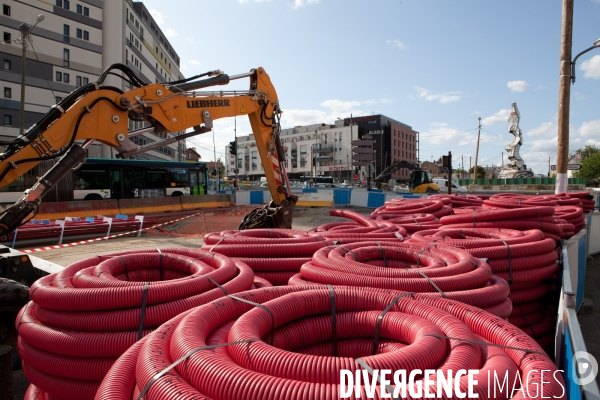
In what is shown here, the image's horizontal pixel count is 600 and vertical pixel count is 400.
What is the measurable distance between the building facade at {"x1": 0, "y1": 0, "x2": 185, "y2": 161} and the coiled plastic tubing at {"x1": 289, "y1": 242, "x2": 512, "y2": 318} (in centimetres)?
2919

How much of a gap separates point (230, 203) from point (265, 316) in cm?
2223

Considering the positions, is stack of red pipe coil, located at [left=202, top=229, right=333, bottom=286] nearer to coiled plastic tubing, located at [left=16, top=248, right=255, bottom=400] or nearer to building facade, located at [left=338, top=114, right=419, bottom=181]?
coiled plastic tubing, located at [left=16, top=248, right=255, bottom=400]

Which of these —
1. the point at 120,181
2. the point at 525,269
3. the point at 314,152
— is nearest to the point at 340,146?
the point at 314,152

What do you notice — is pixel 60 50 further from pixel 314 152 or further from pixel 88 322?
pixel 314 152

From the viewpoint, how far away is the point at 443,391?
187 centimetres

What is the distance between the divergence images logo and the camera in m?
1.99

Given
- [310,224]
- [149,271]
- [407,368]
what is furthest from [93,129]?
[310,224]

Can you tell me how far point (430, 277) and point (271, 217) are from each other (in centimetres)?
753

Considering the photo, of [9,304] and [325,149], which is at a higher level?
[325,149]

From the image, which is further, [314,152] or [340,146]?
[314,152]

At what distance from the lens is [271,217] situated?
10992 mm

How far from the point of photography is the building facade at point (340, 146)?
289 feet

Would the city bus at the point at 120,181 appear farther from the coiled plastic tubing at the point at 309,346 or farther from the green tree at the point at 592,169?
the green tree at the point at 592,169

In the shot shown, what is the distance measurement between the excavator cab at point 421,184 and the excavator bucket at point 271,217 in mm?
24364
